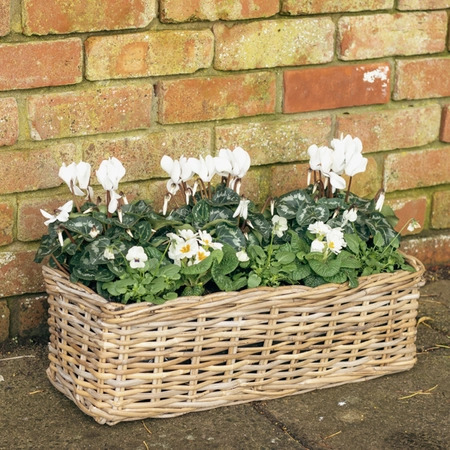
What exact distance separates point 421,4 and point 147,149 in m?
0.94

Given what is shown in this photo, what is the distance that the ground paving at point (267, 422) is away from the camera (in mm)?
1886

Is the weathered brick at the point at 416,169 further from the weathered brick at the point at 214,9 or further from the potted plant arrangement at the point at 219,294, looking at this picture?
the weathered brick at the point at 214,9

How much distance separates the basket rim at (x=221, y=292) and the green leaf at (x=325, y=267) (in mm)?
28

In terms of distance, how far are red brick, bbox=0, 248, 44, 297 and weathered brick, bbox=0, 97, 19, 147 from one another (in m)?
0.30

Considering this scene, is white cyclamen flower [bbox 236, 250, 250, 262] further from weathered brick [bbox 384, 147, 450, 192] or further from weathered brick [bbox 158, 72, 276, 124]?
weathered brick [bbox 384, 147, 450, 192]

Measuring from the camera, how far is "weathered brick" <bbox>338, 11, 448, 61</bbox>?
2494 millimetres

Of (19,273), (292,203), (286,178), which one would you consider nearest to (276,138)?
(286,178)

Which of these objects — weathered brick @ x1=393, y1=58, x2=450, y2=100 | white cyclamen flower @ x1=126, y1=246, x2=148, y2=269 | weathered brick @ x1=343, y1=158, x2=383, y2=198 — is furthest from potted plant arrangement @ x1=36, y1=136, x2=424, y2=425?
weathered brick @ x1=393, y1=58, x2=450, y2=100

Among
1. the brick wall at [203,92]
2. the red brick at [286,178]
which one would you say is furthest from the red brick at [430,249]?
the red brick at [286,178]

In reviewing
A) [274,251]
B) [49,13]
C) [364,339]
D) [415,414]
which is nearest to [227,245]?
[274,251]

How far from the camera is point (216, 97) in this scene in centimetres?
236

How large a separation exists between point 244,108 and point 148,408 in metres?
0.90

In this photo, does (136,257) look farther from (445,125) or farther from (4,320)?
(445,125)

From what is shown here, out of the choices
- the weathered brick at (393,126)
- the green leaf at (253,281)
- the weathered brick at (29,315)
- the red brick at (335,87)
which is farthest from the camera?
the weathered brick at (393,126)
